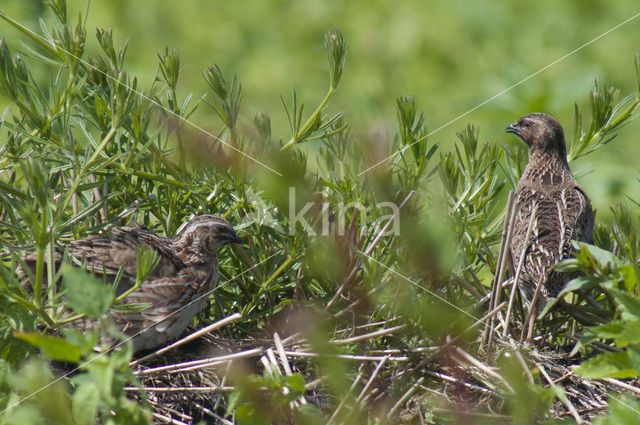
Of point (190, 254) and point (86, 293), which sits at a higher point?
point (86, 293)

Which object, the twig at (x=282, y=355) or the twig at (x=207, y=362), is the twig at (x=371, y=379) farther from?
the twig at (x=207, y=362)

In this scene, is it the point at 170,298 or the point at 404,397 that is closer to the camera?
the point at 404,397

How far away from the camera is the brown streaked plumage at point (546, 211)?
338 centimetres

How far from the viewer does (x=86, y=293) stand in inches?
79.5

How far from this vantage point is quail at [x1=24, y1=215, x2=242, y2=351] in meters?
2.91

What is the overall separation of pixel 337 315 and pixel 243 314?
1.34 feet

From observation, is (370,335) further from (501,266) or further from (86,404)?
(86,404)

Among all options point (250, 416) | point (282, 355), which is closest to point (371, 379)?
point (282, 355)

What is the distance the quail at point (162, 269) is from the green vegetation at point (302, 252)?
0.23 ft

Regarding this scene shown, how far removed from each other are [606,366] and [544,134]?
2.15 m

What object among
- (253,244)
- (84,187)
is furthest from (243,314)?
(84,187)

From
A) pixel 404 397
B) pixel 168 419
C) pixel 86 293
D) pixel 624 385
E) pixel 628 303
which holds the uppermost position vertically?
pixel 86 293

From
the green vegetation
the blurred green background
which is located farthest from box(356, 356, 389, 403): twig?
the blurred green background

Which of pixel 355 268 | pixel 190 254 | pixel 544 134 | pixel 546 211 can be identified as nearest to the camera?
pixel 355 268
